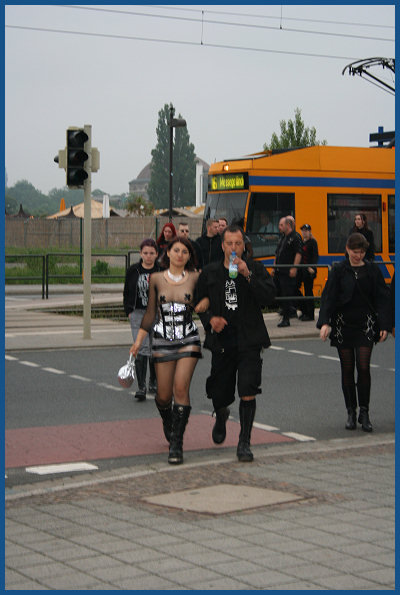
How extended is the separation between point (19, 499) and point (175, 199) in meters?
142

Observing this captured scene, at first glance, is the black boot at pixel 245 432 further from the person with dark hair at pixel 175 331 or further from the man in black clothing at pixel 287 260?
the man in black clothing at pixel 287 260

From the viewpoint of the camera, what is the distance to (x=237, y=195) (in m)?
24.3

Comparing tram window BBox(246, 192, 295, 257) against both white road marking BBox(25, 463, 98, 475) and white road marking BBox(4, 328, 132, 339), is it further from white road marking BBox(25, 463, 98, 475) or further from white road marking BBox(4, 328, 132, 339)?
white road marking BBox(25, 463, 98, 475)

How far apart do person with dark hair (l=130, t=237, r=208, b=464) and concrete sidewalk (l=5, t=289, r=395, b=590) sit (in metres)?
0.44

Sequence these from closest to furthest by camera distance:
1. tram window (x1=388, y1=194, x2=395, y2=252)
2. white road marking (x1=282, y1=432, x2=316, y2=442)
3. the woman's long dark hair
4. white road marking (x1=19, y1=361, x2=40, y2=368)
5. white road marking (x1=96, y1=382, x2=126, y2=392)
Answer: the woman's long dark hair < white road marking (x1=282, y1=432, x2=316, y2=442) < white road marking (x1=96, y1=382, x2=126, y2=392) < white road marking (x1=19, y1=361, x2=40, y2=368) < tram window (x1=388, y1=194, x2=395, y2=252)

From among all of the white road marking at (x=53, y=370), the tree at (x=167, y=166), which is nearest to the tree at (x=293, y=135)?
the white road marking at (x=53, y=370)

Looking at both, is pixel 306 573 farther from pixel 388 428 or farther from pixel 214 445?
pixel 388 428

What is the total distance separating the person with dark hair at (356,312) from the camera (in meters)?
9.77

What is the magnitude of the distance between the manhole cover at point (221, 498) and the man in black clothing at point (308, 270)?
12745mm

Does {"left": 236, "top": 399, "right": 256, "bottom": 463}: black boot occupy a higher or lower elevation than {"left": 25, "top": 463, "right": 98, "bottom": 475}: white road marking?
higher

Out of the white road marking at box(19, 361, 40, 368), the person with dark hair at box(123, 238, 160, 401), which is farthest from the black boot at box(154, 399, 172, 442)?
the white road marking at box(19, 361, 40, 368)

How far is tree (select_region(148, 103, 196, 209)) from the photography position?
138 m

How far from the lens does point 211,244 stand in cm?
1551

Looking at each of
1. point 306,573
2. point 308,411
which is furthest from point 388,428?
point 306,573
